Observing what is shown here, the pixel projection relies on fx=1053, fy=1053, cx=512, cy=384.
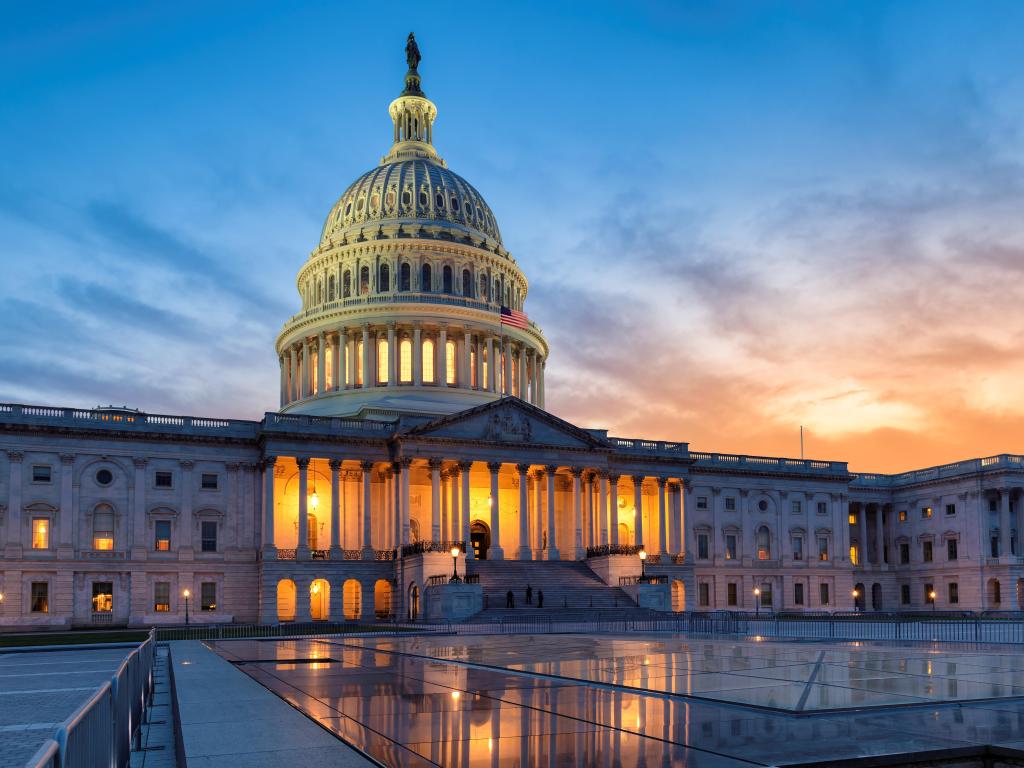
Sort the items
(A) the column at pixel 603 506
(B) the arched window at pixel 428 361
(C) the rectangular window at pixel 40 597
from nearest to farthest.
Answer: (C) the rectangular window at pixel 40 597 < (A) the column at pixel 603 506 < (B) the arched window at pixel 428 361

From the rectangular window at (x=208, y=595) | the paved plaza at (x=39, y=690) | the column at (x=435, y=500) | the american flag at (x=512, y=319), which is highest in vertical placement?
the american flag at (x=512, y=319)

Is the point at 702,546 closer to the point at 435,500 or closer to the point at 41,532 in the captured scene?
the point at 435,500

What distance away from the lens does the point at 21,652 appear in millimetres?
44000

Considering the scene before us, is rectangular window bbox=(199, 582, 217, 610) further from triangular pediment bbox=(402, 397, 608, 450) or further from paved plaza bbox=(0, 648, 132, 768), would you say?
paved plaza bbox=(0, 648, 132, 768)

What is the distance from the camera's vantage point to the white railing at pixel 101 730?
6.42 m

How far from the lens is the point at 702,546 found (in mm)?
99750

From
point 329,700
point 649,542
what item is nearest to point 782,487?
point 649,542

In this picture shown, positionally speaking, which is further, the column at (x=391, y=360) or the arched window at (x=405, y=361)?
the arched window at (x=405, y=361)

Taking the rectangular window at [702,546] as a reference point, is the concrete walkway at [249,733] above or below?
above

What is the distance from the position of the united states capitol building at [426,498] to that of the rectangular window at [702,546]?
0.50ft

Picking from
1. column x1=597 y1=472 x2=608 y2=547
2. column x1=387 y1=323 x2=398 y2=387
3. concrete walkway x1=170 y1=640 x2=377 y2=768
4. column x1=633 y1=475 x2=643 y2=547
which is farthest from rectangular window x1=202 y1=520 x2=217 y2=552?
concrete walkway x1=170 y1=640 x2=377 y2=768

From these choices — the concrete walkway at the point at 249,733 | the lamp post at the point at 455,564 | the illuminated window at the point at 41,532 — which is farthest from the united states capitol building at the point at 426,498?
the concrete walkway at the point at 249,733

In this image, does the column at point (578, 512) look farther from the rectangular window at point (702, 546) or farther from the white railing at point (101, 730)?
the white railing at point (101, 730)

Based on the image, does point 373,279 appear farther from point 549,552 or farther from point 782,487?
point 782,487
